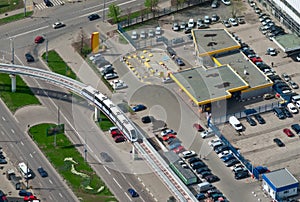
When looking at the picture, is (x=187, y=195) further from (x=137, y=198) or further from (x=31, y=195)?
(x=31, y=195)

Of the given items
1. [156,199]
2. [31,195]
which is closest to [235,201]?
[156,199]

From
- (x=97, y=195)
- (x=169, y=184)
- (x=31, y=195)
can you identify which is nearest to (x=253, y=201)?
(x=169, y=184)

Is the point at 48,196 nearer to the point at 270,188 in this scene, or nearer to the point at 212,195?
the point at 212,195

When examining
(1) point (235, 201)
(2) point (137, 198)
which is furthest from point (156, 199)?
(1) point (235, 201)

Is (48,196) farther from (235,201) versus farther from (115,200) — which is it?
(235,201)

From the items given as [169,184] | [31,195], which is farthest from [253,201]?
[31,195]

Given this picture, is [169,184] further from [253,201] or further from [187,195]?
[253,201]
